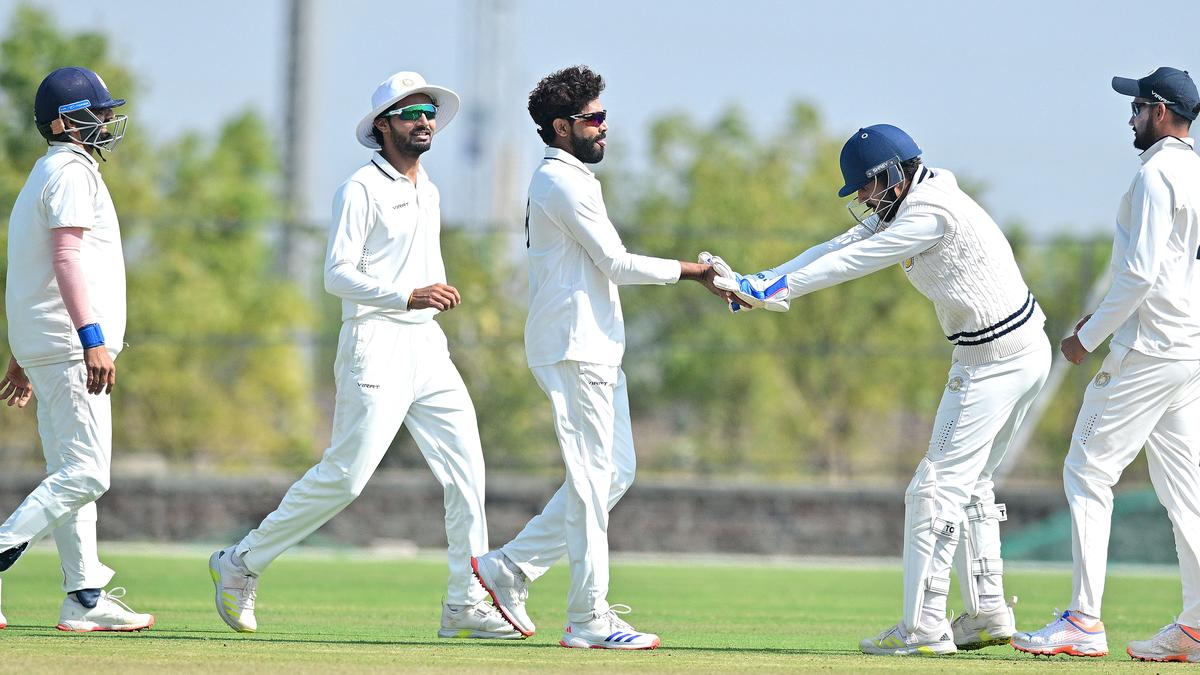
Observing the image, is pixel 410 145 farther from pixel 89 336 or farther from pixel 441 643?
pixel 441 643

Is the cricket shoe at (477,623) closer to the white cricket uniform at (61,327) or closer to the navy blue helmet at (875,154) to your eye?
the white cricket uniform at (61,327)

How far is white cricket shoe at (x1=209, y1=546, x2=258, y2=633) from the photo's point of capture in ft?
26.6

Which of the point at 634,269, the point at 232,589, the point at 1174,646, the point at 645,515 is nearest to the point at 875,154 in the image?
the point at 634,269

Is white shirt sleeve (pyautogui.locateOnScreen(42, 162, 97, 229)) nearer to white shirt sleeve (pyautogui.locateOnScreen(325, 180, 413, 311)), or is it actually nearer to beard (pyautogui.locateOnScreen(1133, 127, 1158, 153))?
white shirt sleeve (pyautogui.locateOnScreen(325, 180, 413, 311))

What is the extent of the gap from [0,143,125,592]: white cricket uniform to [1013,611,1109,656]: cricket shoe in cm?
443

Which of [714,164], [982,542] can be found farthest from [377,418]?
[714,164]

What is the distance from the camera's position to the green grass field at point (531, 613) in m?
6.98

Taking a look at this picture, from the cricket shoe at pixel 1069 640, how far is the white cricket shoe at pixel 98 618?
4326 mm

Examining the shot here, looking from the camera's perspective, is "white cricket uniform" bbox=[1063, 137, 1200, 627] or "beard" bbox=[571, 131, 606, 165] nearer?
"white cricket uniform" bbox=[1063, 137, 1200, 627]

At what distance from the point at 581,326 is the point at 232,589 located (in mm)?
2161

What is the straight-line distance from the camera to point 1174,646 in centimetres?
759

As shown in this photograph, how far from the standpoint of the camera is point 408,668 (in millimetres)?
6652

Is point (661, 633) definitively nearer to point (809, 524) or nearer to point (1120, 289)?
point (1120, 289)

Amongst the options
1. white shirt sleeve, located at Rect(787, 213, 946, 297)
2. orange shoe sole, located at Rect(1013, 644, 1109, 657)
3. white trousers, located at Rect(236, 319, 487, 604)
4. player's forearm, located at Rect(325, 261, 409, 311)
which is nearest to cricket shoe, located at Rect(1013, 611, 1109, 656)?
orange shoe sole, located at Rect(1013, 644, 1109, 657)
